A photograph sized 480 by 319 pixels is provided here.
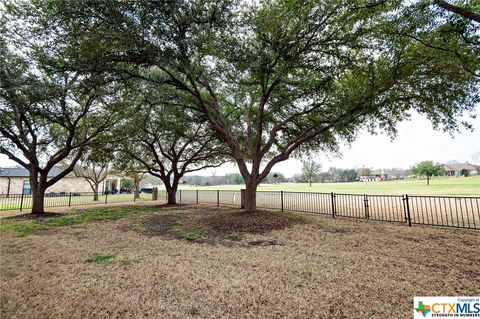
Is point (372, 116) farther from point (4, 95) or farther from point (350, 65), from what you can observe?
point (4, 95)

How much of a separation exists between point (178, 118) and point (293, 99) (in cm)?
621

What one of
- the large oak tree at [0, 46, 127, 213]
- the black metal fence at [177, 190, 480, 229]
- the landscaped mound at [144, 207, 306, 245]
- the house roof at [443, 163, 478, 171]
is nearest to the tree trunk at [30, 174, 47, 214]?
the large oak tree at [0, 46, 127, 213]

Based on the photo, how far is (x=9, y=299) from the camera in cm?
309

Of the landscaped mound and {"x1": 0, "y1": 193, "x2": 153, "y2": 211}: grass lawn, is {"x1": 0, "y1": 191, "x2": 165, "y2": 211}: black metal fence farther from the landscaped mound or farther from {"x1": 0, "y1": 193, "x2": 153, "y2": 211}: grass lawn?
the landscaped mound

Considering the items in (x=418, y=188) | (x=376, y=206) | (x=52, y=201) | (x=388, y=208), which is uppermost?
(x=418, y=188)

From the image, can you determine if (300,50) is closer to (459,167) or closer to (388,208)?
(388,208)

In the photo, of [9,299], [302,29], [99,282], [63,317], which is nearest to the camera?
[63,317]

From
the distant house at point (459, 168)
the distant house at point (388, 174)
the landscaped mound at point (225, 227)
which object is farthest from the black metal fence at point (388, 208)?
the distant house at point (388, 174)

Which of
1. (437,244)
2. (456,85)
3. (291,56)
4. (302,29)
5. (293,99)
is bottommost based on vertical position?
(437,244)

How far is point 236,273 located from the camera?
3930mm

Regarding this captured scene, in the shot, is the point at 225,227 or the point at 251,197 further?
the point at 251,197

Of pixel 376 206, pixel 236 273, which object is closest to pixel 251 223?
pixel 236 273

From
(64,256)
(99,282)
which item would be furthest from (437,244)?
(64,256)

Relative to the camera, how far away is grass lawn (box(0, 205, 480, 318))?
2.84 meters
